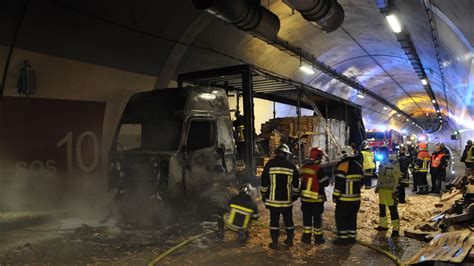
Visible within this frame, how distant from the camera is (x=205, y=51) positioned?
11.4m

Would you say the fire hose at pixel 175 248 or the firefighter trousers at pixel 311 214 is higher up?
the firefighter trousers at pixel 311 214

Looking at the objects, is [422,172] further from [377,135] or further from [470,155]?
[377,135]

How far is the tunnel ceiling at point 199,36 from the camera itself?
7.49 m

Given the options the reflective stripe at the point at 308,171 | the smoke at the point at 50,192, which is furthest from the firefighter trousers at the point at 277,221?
the smoke at the point at 50,192

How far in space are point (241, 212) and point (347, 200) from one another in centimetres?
184

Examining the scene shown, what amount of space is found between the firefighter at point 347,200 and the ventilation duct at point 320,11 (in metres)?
3.24

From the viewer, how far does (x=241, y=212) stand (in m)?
6.04

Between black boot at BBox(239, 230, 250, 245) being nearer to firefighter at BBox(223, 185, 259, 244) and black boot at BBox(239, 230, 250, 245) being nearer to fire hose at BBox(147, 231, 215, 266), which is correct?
firefighter at BBox(223, 185, 259, 244)

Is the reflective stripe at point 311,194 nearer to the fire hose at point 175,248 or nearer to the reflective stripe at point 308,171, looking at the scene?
→ the reflective stripe at point 308,171

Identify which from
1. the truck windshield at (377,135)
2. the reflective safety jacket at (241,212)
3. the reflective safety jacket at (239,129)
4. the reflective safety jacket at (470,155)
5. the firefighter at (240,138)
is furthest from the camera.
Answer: the truck windshield at (377,135)

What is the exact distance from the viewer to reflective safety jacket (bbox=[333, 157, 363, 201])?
251 inches

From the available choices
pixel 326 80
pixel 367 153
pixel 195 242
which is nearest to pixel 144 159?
pixel 195 242

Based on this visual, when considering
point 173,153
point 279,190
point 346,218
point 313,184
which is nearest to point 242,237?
point 279,190

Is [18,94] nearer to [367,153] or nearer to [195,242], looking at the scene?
[195,242]
